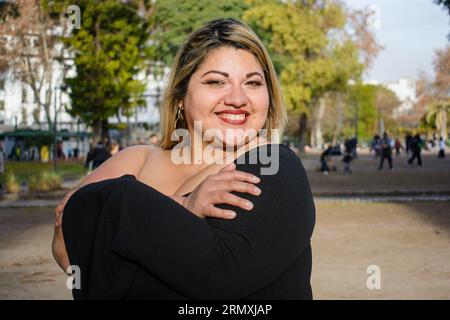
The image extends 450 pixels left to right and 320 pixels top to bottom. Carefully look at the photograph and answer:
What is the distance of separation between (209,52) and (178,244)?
596 mm

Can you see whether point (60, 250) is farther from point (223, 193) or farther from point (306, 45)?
point (306, 45)

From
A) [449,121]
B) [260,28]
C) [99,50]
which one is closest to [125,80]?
[99,50]

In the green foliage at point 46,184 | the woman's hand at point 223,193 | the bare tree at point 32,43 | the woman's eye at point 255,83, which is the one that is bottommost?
the green foliage at point 46,184

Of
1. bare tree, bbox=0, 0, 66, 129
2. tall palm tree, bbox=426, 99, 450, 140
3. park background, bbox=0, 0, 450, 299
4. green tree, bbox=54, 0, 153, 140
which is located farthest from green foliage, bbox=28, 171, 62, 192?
tall palm tree, bbox=426, 99, 450, 140

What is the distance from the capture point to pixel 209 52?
1.85 m

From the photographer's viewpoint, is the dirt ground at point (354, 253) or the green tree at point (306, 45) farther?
the green tree at point (306, 45)

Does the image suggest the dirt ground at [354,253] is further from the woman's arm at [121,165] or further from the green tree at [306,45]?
the green tree at [306,45]

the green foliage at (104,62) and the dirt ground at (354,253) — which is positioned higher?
the green foliage at (104,62)

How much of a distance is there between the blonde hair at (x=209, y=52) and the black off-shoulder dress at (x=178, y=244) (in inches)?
16.2

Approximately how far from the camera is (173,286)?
4.88 ft

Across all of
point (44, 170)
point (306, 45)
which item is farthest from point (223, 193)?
point (306, 45)

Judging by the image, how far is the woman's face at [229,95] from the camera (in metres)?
1.85

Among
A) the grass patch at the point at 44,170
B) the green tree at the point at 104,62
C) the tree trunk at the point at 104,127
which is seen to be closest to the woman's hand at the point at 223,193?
the grass patch at the point at 44,170
